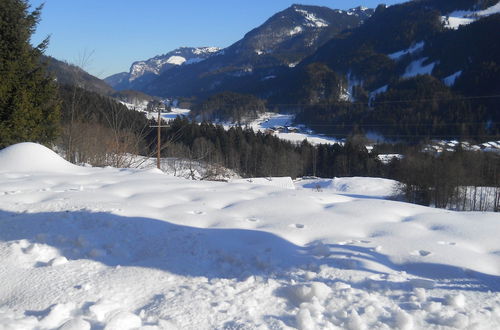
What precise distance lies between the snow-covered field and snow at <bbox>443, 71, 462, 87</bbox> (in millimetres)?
143877

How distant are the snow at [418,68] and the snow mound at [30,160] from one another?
156m

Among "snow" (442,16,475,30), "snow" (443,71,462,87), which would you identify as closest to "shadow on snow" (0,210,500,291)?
"snow" (443,71,462,87)

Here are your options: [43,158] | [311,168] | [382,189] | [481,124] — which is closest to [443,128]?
[481,124]

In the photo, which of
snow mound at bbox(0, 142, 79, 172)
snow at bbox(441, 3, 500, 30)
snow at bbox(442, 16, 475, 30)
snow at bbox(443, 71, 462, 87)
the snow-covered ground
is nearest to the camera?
snow mound at bbox(0, 142, 79, 172)

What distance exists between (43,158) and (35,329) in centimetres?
833

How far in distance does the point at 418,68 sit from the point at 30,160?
165m

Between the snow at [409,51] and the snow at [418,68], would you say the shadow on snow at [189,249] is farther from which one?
the snow at [409,51]

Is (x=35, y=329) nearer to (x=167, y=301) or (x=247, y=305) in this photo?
(x=167, y=301)

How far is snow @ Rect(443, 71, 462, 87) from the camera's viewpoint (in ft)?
433

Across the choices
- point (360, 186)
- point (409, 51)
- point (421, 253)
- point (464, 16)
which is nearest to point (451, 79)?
point (409, 51)

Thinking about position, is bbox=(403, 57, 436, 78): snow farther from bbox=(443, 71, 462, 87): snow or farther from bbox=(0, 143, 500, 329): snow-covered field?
bbox=(0, 143, 500, 329): snow-covered field

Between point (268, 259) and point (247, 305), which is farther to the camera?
point (268, 259)

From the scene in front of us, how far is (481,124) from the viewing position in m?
99.4

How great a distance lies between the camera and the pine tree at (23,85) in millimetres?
15953
